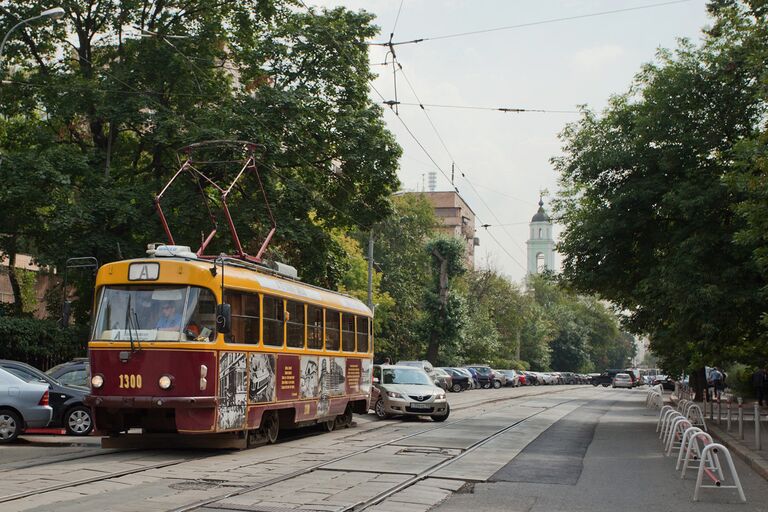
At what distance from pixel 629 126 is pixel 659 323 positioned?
18.7 ft

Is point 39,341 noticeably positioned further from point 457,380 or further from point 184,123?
point 457,380

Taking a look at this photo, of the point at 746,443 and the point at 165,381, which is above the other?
the point at 165,381

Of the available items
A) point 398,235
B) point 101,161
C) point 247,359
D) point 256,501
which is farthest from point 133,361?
point 398,235

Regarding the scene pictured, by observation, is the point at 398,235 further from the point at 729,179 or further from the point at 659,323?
the point at 729,179

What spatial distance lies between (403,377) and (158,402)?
44.4 feet

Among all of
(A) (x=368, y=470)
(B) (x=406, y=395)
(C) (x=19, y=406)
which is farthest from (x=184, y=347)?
(B) (x=406, y=395)

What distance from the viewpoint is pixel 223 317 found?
47.6ft

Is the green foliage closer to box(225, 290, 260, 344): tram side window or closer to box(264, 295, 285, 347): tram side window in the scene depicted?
box(264, 295, 285, 347): tram side window

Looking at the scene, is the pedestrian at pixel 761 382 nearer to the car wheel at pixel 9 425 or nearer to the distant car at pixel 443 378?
A: the distant car at pixel 443 378

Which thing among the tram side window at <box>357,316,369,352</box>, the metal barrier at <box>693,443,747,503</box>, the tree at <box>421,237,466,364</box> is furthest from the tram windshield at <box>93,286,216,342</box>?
the tree at <box>421,237,466,364</box>

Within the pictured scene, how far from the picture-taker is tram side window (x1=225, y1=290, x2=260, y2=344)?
51.6ft

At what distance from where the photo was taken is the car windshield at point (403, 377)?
2733 centimetres

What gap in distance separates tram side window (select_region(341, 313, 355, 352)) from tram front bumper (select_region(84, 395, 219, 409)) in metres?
7.13

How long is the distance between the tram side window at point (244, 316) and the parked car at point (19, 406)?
4102 millimetres
